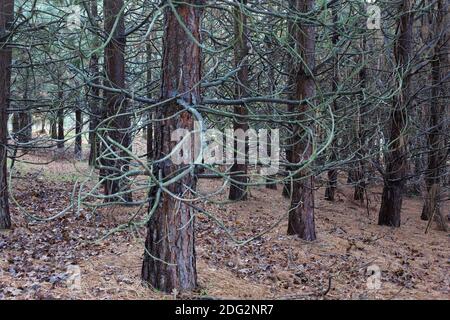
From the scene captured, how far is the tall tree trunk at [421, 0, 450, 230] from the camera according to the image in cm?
1023

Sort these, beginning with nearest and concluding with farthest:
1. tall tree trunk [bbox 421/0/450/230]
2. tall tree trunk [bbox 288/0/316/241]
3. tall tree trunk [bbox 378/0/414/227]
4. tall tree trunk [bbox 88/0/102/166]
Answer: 1. tall tree trunk [bbox 88/0/102/166]
2. tall tree trunk [bbox 288/0/316/241]
3. tall tree trunk [bbox 378/0/414/227]
4. tall tree trunk [bbox 421/0/450/230]

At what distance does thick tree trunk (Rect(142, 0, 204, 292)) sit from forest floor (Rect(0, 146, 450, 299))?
1.11 feet

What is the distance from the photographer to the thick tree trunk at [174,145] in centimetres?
446

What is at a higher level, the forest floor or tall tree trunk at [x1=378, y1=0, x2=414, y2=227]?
tall tree trunk at [x1=378, y1=0, x2=414, y2=227]

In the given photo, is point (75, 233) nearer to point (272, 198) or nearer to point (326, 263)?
point (326, 263)

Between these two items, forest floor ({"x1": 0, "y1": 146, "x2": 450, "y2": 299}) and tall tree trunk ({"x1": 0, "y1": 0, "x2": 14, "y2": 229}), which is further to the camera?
tall tree trunk ({"x1": 0, "y1": 0, "x2": 14, "y2": 229})

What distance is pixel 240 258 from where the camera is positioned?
6.84 meters

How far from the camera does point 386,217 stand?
1041 centimetres

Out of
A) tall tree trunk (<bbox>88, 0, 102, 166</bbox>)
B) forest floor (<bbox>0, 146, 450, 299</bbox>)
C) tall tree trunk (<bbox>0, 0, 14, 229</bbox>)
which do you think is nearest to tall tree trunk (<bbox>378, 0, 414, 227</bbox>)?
forest floor (<bbox>0, 146, 450, 299</bbox>)

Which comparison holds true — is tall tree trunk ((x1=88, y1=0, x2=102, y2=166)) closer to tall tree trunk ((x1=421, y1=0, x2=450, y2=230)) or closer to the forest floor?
the forest floor

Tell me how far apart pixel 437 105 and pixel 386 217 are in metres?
3.26

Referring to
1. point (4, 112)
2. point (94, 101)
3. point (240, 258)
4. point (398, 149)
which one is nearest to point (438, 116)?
point (398, 149)

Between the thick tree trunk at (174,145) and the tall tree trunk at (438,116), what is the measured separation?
24.6 feet
